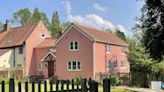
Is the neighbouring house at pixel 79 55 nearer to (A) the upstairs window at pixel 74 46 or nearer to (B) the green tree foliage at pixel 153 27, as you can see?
(A) the upstairs window at pixel 74 46

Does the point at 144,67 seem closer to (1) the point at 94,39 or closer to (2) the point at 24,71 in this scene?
(1) the point at 94,39

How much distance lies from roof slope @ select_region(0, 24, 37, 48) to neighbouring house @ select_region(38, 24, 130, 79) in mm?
6732

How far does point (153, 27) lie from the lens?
14883 mm

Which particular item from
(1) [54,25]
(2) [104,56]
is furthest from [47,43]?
(1) [54,25]

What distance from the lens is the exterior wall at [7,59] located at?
59.7 meters

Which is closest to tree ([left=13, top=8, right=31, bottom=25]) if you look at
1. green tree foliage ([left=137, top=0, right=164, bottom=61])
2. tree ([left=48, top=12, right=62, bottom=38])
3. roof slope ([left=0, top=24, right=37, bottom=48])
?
tree ([left=48, top=12, right=62, bottom=38])

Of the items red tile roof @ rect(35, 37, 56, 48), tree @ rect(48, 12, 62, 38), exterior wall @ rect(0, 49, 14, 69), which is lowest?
exterior wall @ rect(0, 49, 14, 69)

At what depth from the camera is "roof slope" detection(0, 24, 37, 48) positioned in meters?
60.2

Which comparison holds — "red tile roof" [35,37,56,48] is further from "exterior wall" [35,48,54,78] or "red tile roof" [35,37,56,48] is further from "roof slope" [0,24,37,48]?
"roof slope" [0,24,37,48]

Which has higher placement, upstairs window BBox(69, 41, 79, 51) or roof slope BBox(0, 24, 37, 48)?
roof slope BBox(0, 24, 37, 48)

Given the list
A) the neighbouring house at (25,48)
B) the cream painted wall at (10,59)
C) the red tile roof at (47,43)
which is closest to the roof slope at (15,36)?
the neighbouring house at (25,48)

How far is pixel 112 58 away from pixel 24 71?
1439cm

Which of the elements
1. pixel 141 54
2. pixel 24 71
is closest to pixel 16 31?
pixel 24 71

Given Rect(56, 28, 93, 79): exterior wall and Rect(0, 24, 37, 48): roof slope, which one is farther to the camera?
Rect(0, 24, 37, 48): roof slope
